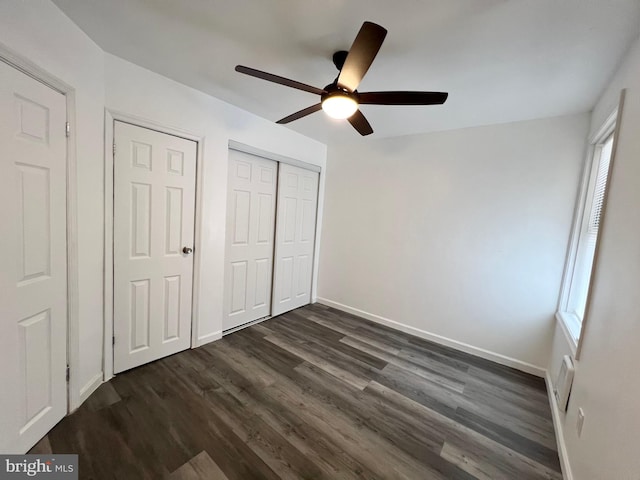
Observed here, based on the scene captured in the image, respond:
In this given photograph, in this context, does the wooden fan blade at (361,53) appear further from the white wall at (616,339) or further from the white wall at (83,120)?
the white wall at (83,120)

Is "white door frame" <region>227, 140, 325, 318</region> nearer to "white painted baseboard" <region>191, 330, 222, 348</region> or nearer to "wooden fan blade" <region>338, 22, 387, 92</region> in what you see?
"white painted baseboard" <region>191, 330, 222, 348</region>

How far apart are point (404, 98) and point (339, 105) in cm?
38

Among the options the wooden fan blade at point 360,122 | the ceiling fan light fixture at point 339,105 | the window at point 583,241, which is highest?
the wooden fan blade at point 360,122

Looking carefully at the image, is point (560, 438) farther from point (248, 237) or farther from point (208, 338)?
point (248, 237)

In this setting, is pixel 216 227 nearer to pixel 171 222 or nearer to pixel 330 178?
pixel 171 222

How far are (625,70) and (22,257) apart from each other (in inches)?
134

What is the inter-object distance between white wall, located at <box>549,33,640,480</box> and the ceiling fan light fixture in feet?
4.51

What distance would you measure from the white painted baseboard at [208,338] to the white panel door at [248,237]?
0.16 meters

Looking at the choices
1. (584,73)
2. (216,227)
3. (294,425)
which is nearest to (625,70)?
(584,73)

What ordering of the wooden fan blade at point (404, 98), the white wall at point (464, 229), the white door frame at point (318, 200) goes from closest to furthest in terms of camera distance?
the wooden fan blade at point (404, 98) < the white wall at point (464, 229) < the white door frame at point (318, 200)

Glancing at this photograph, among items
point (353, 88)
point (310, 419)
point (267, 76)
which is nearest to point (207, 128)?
point (267, 76)

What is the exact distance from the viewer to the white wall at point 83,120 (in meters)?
1.24

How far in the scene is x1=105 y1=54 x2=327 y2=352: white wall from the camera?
1.86 meters

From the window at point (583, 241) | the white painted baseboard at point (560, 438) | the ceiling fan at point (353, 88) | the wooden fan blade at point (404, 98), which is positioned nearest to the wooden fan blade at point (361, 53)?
the ceiling fan at point (353, 88)
